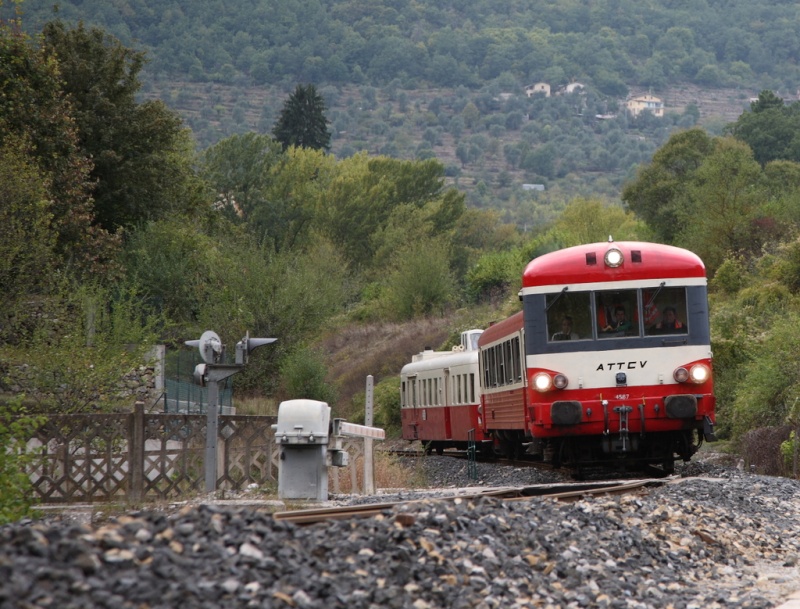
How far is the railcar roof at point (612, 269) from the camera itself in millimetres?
17203

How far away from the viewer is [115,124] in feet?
Result: 127

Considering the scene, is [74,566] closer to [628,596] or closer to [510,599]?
[510,599]

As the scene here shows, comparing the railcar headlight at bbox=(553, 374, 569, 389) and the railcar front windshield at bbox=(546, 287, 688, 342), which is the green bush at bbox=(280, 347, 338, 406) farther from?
the railcar headlight at bbox=(553, 374, 569, 389)

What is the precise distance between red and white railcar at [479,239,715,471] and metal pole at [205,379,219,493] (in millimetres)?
4341

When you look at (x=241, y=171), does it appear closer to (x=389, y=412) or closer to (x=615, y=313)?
(x=389, y=412)

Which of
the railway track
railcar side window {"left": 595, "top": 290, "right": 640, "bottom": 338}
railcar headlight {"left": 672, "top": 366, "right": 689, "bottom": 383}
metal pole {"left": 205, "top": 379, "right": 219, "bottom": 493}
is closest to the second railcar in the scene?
railcar side window {"left": 595, "top": 290, "right": 640, "bottom": 338}

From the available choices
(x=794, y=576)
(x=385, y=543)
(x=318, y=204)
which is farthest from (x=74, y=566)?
(x=318, y=204)

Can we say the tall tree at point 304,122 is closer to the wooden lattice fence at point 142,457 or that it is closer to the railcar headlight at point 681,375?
the wooden lattice fence at point 142,457

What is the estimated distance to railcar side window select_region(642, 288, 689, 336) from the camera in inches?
679

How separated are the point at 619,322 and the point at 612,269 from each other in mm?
747

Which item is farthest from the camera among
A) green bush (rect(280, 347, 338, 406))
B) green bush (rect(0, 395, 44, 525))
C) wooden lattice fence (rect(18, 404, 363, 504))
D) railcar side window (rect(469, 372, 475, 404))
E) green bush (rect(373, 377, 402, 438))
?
green bush (rect(373, 377, 402, 438))

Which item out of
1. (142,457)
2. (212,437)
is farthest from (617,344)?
(142,457)

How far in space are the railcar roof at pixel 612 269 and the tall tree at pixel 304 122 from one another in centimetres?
9692

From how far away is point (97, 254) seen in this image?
1341 inches
